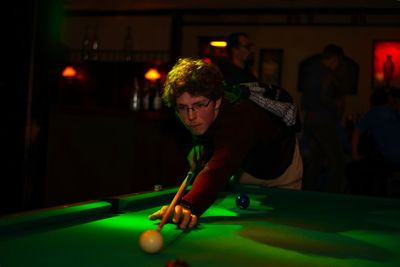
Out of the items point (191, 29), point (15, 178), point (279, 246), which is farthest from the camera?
point (191, 29)

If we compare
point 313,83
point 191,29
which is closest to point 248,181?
point 313,83

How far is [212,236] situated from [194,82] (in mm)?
667

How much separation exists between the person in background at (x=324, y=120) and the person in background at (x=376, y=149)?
10.9 inches

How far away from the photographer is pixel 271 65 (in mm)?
8766

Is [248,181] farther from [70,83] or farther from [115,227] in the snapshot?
[70,83]

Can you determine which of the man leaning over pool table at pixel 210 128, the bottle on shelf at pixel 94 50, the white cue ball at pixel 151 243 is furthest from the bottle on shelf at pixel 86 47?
the white cue ball at pixel 151 243

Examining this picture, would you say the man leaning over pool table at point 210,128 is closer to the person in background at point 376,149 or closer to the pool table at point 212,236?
the pool table at point 212,236

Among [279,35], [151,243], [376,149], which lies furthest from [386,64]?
[151,243]

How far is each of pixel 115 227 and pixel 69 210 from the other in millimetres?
174

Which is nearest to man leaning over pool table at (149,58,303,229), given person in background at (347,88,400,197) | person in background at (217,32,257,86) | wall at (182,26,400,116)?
person in background at (217,32,257,86)

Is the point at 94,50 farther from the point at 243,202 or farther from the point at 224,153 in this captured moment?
the point at 224,153

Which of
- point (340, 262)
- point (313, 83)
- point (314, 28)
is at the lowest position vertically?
point (340, 262)

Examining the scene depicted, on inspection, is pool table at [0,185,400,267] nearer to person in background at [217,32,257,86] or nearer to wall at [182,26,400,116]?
person in background at [217,32,257,86]

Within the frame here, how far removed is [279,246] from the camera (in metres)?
1.53
